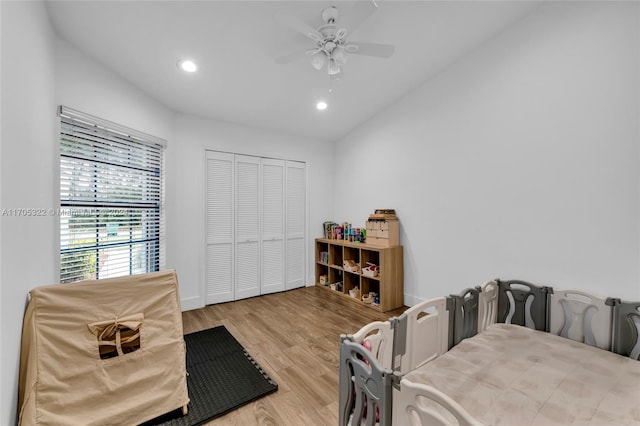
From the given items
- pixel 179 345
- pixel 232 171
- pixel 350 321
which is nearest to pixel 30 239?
pixel 179 345

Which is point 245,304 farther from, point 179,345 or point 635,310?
point 635,310

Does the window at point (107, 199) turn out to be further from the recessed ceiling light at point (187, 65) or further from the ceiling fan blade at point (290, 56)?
the ceiling fan blade at point (290, 56)

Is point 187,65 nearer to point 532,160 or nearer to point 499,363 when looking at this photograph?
point 532,160

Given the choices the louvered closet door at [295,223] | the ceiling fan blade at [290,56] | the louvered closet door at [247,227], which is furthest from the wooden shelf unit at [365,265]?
the ceiling fan blade at [290,56]

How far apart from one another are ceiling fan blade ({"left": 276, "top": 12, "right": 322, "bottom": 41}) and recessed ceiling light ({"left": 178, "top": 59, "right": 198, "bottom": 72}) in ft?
3.85

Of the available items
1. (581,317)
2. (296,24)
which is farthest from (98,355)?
(581,317)

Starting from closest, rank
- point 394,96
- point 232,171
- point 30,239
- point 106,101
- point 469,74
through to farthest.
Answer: point 30,239 → point 106,101 → point 469,74 → point 394,96 → point 232,171

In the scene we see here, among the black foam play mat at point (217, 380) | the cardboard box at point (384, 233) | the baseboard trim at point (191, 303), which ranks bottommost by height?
the black foam play mat at point (217, 380)

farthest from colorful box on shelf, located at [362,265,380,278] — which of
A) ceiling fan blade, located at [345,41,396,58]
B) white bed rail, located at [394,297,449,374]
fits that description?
ceiling fan blade, located at [345,41,396,58]

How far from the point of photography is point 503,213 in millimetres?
→ 2424

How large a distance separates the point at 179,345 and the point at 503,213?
294 cm

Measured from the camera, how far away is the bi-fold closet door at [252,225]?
3.48 m

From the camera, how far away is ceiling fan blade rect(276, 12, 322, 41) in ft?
5.10

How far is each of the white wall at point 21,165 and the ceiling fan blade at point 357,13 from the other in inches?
67.0
